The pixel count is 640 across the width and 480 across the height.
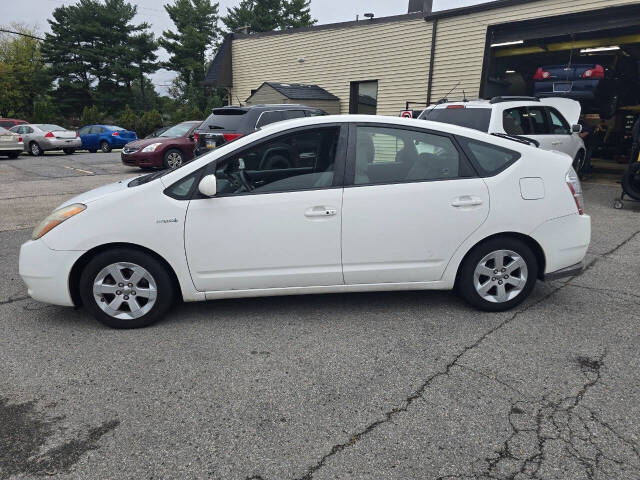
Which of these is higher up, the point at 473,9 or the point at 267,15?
the point at 267,15

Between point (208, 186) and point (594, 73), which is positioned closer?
point (208, 186)

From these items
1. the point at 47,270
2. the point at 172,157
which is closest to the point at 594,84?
the point at 172,157

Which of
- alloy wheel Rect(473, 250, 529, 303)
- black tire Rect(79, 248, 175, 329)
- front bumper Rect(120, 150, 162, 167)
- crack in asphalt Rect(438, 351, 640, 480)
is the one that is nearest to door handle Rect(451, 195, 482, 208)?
alloy wheel Rect(473, 250, 529, 303)

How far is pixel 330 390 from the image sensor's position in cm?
277

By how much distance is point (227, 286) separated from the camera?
3594mm

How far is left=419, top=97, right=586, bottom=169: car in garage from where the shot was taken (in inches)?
285

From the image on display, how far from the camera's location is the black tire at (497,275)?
12.1 feet

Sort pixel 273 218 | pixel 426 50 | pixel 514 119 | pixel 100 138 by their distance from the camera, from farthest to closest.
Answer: pixel 100 138
pixel 426 50
pixel 514 119
pixel 273 218

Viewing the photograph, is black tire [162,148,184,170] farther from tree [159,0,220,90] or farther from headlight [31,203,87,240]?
tree [159,0,220,90]

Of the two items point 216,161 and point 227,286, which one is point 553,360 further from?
point 216,161

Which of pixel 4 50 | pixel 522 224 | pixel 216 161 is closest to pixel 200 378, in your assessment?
pixel 216 161

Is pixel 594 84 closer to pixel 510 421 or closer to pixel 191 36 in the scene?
pixel 510 421

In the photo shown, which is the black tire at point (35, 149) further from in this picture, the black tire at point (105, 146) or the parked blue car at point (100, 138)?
the black tire at point (105, 146)

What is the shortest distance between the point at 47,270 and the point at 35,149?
20.3 m
